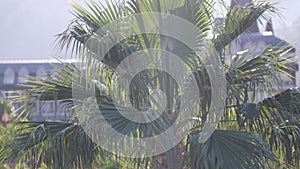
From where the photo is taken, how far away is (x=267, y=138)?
513 cm

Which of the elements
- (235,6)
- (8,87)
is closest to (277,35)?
(8,87)

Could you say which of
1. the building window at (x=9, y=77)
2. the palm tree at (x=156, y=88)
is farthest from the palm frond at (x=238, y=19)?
the building window at (x=9, y=77)

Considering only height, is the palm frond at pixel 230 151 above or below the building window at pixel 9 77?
below

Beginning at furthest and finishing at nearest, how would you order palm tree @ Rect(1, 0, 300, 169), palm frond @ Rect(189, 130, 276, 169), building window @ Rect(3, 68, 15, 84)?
building window @ Rect(3, 68, 15, 84) → palm tree @ Rect(1, 0, 300, 169) → palm frond @ Rect(189, 130, 276, 169)

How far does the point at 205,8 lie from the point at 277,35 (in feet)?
85.4

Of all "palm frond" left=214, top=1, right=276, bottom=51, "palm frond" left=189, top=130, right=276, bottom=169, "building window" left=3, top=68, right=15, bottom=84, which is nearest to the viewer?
"palm frond" left=189, top=130, right=276, bottom=169

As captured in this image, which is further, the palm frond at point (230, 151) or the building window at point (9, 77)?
the building window at point (9, 77)

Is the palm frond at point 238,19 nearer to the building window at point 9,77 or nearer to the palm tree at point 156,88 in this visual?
the palm tree at point 156,88

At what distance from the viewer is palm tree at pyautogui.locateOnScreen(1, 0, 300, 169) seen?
4.88m

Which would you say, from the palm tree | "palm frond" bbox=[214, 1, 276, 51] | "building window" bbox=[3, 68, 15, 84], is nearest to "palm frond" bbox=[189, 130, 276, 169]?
the palm tree

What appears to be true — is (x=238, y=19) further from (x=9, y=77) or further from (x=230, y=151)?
(x=9, y=77)

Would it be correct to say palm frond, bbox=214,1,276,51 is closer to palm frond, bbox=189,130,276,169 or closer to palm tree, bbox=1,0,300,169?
palm tree, bbox=1,0,300,169

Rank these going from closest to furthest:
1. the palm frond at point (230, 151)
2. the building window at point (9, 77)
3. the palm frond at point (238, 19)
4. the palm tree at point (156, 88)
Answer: the palm frond at point (230, 151) < the palm tree at point (156, 88) < the palm frond at point (238, 19) < the building window at point (9, 77)

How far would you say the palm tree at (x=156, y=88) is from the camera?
4.88 m
